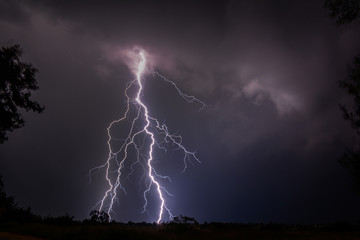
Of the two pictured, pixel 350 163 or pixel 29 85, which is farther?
pixel 29 85

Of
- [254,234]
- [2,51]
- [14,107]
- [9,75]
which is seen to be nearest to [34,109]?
[14,107]

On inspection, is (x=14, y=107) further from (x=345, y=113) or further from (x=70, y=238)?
(x=345, y=113)

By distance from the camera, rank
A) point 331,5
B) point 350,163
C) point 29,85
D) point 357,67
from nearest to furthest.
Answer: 1. point 331,5
2. point 357,67
3. point 350,163
4. point 29,85

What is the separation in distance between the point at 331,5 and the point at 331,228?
8.49m

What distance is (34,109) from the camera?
14.1 metres

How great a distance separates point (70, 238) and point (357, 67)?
11371mm

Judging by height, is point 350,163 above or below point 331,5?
below

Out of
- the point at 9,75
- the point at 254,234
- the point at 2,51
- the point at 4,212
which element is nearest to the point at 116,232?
the point at 254,234

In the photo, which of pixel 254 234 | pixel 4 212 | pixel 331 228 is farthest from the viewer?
pixel 4 212

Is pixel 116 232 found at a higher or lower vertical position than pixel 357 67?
lower

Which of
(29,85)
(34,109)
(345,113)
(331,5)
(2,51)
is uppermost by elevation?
(2,51)

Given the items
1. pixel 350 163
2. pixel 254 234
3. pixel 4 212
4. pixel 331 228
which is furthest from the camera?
pixel 350 163

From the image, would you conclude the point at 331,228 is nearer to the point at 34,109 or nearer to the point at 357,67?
the point at 357,67

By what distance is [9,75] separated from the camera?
1291 centimetres
